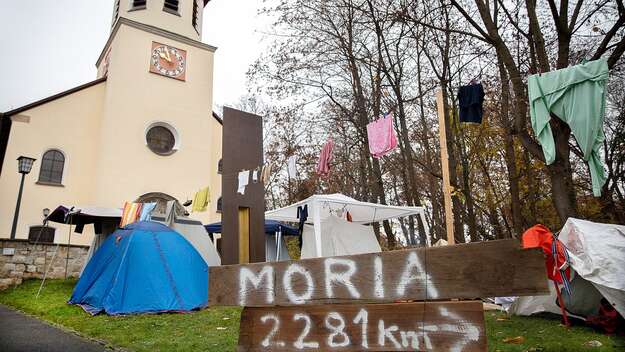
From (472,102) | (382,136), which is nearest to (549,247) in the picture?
(472,102)

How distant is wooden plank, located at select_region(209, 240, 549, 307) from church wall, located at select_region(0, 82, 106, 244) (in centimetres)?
1667

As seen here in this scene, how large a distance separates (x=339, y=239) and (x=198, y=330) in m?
6.79

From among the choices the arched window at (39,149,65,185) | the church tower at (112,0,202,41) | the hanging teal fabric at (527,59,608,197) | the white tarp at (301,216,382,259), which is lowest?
the white tarp at (301,216,382,259)

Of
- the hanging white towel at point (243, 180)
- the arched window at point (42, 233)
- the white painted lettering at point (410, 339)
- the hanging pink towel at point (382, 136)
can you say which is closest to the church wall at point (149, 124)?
the arched window at point (42, 233)

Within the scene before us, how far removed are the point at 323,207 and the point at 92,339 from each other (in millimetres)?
7939

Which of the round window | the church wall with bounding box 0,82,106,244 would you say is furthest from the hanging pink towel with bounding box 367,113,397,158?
the church wall with bounding box 0,82,106,244

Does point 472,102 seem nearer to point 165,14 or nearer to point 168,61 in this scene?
point 168,61

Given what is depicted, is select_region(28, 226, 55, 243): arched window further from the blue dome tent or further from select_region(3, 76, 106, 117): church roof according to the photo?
the blue dome tent

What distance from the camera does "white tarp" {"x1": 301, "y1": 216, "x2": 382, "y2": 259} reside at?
1214 centimetres

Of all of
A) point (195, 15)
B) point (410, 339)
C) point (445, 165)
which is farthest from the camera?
point (195, 15)

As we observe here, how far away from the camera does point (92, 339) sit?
17.2 feet

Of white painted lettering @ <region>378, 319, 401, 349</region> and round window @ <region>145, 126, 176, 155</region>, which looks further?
round window @ <region>145, 126, 176, 155</region>

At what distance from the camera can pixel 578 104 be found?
6246 mm

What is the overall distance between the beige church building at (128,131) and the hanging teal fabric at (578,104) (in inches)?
628
